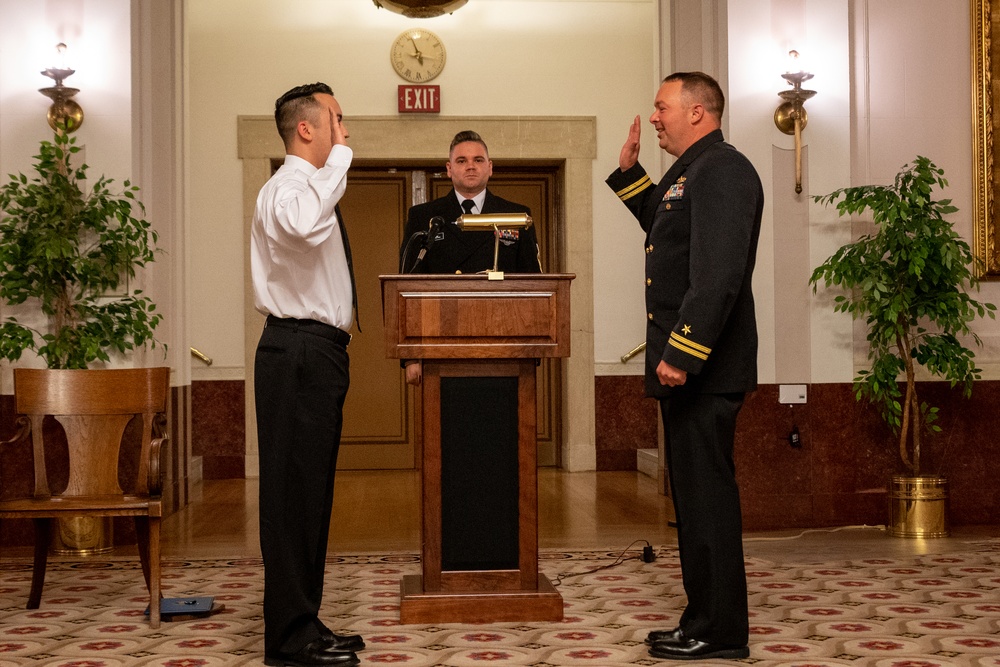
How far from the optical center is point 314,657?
2.90 metres

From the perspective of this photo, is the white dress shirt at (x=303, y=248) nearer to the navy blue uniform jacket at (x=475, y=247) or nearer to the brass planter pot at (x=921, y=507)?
the navy blue uniform jacket at (x=475, y=247)

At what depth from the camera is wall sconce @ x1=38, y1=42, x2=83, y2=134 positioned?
510 centimetres

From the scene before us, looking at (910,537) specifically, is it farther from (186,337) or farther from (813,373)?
(186,337)

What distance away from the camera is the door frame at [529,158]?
26.8 ft

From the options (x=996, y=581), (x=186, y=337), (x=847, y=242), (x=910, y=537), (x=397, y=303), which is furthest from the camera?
(x=186, y=337)

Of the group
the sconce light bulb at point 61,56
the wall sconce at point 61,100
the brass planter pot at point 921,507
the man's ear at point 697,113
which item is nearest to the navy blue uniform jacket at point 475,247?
the man's ear at point 697,113

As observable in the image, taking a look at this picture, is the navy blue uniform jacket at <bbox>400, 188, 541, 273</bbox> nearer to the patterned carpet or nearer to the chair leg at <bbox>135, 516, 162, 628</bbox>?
the patterned carpet

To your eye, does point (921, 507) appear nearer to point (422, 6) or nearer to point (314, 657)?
point (422, 6)

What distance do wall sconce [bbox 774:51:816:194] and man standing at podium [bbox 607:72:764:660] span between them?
237 cm

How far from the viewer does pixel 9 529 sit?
5125mm

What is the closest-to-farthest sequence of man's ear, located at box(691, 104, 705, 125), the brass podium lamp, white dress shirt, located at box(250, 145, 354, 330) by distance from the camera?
white dress shirt, located at box(250, 145, 354, 330)
man's ear, located at box(691, 104, 705, 125)
the brass podium lamp

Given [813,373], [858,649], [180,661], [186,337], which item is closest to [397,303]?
[180,661]

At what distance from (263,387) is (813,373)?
3280 millimetres

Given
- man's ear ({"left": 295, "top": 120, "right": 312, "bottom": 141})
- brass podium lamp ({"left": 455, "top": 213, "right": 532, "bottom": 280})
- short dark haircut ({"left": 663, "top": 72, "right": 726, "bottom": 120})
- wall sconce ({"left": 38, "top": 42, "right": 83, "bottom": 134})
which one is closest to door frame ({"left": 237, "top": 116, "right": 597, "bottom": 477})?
wall sconce ({"left": 38, "top": 42, "right": 83, "bottom": 134})
